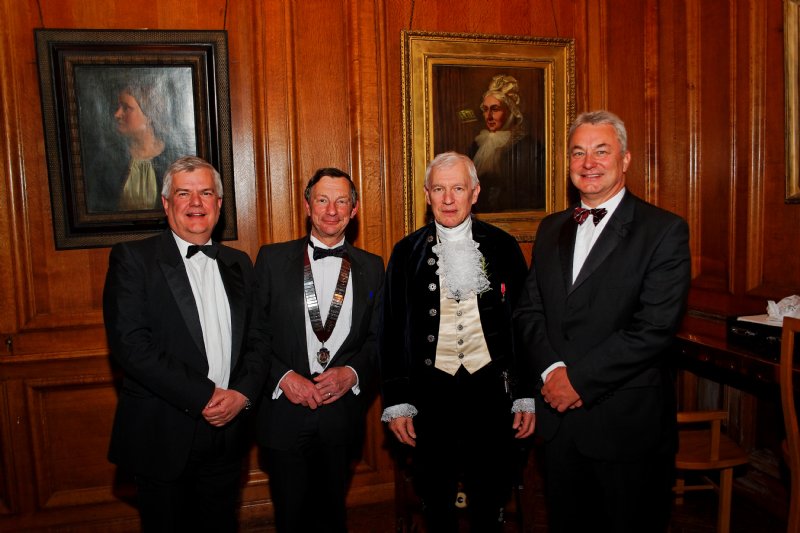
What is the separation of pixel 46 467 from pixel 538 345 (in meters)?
2.91

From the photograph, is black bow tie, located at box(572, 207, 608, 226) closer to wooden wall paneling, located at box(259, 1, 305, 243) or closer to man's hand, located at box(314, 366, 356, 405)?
man's hand, located at box(314, 366, 356, 405)

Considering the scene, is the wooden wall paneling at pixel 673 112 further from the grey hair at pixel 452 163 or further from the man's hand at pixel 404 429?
A: the man's hand at pixel 404 429

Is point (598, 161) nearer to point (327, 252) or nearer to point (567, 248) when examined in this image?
point (567, 248)

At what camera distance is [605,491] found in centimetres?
231

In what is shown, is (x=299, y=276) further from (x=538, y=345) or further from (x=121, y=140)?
(x=121, y=140)

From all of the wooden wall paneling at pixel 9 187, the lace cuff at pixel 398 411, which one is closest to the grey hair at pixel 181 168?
the lace cuff at pixel 398 411

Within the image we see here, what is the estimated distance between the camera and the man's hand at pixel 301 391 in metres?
2.63

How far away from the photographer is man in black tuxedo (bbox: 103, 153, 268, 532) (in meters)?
2.38

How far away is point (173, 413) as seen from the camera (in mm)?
2418

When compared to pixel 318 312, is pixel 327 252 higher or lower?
higher

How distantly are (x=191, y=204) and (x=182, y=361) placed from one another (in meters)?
0.63

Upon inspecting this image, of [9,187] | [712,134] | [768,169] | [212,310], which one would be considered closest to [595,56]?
[712,134]

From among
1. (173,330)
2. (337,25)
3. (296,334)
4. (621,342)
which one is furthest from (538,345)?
(337,25)

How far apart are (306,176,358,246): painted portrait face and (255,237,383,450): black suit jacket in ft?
0.47
